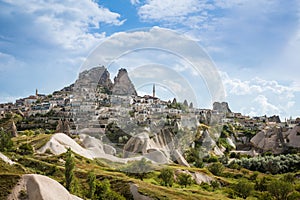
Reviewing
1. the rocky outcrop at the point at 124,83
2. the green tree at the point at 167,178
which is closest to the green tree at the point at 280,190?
the green tree at the point at 167,178

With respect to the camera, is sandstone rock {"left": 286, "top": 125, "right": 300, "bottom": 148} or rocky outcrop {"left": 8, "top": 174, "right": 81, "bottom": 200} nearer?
rocky outcrop {"left": 8, "top": 174, "right": 81, "bottom": 200}

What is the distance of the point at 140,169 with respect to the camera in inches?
1313

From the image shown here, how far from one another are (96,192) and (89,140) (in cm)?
2600

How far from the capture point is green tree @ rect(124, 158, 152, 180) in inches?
1310

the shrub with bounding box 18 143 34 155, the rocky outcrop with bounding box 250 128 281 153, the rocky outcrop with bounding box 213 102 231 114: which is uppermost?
the rocky outcrop with bounding box 213 102 231 114

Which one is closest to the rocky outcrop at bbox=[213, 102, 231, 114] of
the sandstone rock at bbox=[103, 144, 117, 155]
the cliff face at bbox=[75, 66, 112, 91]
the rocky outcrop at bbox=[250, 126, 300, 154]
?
the rocky outcrop at bbox=[250, 126, 300, 154]

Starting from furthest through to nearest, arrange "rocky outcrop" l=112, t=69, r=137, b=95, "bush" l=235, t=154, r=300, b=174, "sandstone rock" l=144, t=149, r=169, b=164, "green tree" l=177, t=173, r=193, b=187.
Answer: "bush" l=235, t=154, r=300, b=174
"sandstone rock" l=144, t=149, r=169, b=164
"rocky outcrop" l=112, t=69, r=137, b=95
"green tree" l=177, t=173, r=193, b=187

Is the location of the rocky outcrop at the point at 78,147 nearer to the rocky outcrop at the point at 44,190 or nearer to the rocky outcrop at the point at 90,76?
the rocky outcrop at the point at 90,76

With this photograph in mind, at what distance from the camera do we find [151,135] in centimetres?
5606

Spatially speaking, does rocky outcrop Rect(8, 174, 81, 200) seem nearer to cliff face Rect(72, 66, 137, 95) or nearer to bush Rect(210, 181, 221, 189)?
cliff face Rect(72, 66, 137, 95)

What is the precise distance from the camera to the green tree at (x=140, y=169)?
3328 cm

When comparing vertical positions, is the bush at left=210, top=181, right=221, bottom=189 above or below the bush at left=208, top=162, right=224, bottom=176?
below

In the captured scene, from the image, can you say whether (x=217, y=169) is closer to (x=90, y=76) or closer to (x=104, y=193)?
(x=90, y=76)

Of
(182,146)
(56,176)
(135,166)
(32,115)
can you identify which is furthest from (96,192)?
(32,115)
